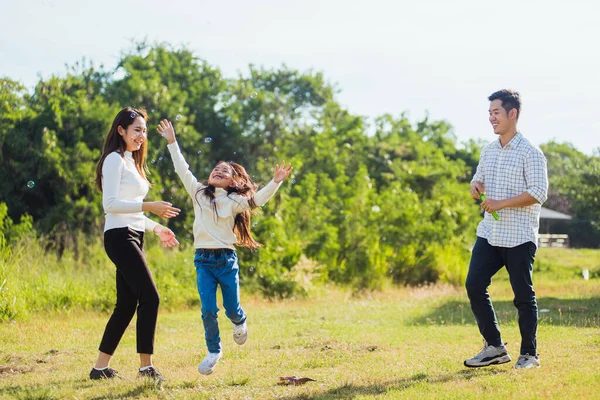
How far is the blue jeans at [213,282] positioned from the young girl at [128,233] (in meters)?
0.39

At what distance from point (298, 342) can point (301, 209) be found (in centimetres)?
1250

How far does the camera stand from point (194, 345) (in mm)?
9242

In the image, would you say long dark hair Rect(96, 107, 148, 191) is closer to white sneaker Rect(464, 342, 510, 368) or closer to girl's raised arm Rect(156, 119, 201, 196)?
girl's raised arm Rect(156, 119, 201, 196)

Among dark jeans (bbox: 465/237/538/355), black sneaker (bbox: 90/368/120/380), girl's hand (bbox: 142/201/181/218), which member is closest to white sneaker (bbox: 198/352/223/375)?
black sneaker (bbox: 90/368/120/380)

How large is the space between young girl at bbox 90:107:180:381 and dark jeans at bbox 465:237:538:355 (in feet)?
8.18

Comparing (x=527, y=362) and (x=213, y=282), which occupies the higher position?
(x=213, y=282)

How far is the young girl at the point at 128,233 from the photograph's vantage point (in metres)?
6.06

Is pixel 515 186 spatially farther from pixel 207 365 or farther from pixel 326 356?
pixel 207 365

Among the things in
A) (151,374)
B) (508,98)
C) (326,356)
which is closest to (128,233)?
(151,374)

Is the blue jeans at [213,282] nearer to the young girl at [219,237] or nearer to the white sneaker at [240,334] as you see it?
the young girl at [219,237]

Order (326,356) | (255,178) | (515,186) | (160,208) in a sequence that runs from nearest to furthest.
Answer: (160,208)
(515,186)
(326,356)
(255,178)

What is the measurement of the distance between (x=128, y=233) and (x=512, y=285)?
3106 mm

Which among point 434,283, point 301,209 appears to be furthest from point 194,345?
point 434,283

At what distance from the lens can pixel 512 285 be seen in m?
6.21
